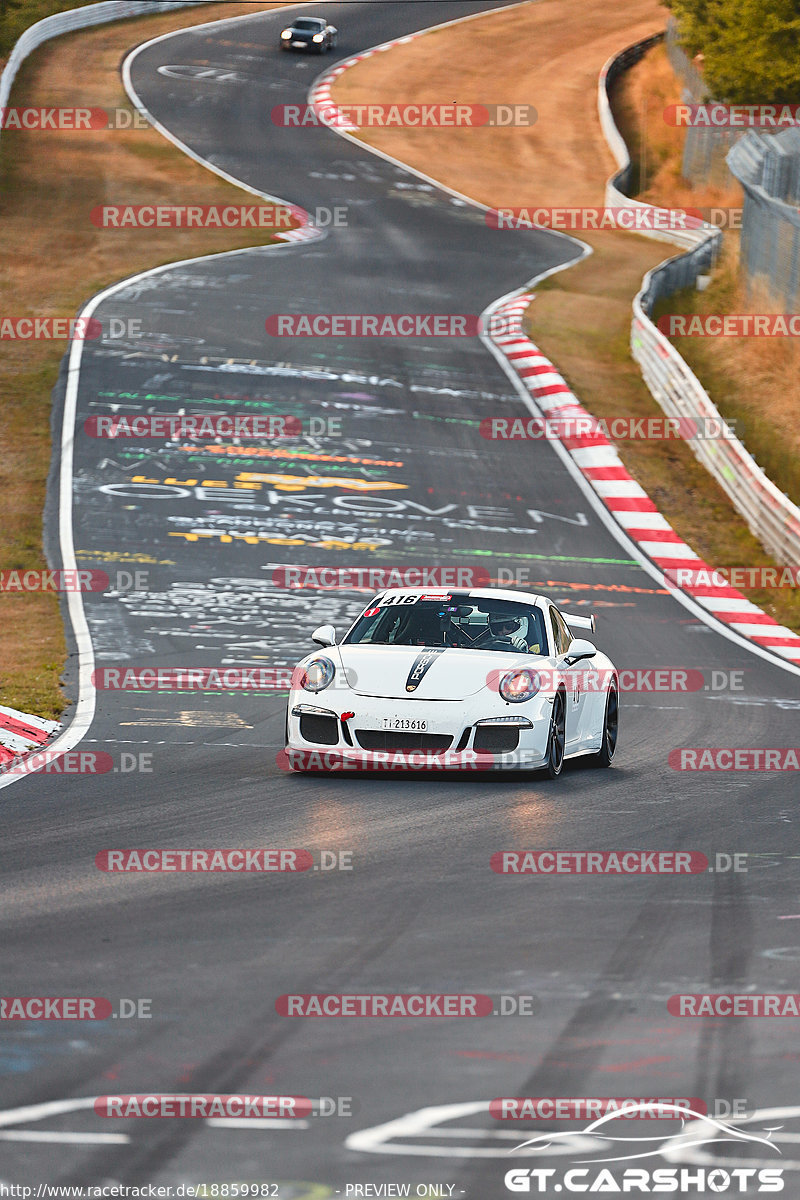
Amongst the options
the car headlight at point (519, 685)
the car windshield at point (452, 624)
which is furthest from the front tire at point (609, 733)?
the car headlight at point (519, 685)

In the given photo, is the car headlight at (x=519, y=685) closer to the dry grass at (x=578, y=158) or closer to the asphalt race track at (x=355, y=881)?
the asphalt race track at (x=355, y=881)

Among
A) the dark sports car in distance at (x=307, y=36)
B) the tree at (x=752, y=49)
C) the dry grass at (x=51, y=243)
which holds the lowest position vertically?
the dry grass at (x=51, y=243)

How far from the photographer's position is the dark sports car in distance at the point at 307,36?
205 feet

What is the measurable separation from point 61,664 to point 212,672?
132 centimetres

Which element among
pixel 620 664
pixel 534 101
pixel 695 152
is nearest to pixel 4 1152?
pixel 620 664

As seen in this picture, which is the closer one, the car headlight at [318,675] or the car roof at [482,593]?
the car headlight at [318,675]

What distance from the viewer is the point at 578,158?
52406 millimetres

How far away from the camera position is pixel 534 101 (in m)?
60.5

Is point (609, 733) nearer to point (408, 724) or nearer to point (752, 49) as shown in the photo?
point (408, 724)

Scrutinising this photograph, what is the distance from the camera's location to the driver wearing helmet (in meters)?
11.5

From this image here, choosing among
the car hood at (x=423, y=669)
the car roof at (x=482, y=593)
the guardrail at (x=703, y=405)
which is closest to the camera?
the car hood at (x=423, y=669)

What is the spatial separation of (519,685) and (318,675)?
4.06 ft

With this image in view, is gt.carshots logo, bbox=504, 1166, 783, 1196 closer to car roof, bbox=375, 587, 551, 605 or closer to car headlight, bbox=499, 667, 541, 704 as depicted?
car headlight, bbox=499, 667, 541, 704

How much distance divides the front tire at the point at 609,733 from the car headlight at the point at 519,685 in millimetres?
1205
